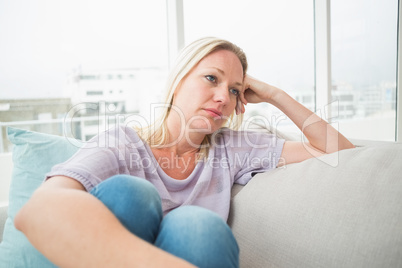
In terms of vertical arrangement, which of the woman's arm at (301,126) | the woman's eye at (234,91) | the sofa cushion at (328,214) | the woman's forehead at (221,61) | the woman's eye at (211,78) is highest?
the woman's forehead at (221,61)

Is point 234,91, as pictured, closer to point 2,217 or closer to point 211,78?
point 211,78

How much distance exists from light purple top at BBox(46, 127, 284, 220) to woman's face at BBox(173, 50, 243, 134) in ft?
0.49

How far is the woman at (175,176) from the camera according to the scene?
1.70 feet

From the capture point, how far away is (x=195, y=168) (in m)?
1.11

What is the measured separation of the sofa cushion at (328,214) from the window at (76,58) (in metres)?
1.17

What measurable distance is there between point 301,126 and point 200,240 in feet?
2.79

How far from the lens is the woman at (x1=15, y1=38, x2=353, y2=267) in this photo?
0.52 m

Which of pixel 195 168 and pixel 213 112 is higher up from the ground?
pixel 213 112

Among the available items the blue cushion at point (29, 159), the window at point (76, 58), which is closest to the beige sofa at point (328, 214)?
the blue cushion at point (29, 159)

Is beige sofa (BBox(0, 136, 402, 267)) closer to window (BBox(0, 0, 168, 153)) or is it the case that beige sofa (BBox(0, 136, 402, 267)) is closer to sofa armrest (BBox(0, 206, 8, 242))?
sofa armrest (BBox(0, 206, 8, 242))

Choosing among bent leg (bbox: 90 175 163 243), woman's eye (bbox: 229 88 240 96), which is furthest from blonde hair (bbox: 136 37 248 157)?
bent leg (bbox: 90 175 163 243)

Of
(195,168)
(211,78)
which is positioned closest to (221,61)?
(211,78)

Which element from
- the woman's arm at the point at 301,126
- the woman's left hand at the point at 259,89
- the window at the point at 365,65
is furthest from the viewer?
the window at the point at 365,65

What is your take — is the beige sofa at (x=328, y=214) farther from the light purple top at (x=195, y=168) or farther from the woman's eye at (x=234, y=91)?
the woman's eye at (x=234, y=91)
